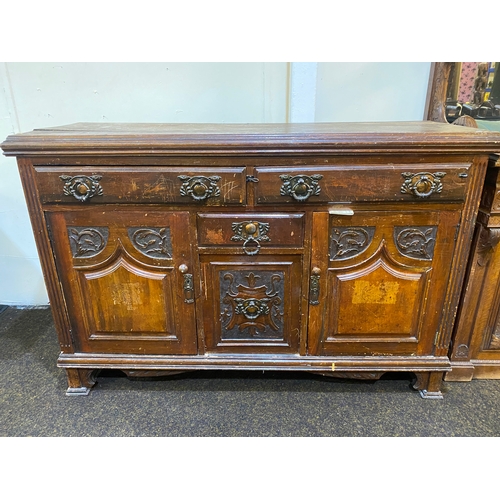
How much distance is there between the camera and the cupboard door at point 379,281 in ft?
3.97

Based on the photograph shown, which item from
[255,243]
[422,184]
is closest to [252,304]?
[255,243]

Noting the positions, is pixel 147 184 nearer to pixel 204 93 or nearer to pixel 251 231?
pixel 251 231

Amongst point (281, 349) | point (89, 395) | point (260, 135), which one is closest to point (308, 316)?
point (281, 349)

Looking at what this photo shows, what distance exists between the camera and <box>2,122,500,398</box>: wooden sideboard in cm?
114

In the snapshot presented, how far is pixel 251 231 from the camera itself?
1210 mm

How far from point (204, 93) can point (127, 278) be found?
0.99 metres

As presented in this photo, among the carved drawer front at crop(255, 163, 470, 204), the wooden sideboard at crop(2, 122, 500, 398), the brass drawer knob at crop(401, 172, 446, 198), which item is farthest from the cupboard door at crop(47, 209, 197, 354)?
the brass drawer knob at crop(401, 172, 446, 198)

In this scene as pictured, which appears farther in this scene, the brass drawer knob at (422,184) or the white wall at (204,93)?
the white wall at (204,93)

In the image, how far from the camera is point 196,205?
1.20 metres

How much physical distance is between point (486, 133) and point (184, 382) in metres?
1.43

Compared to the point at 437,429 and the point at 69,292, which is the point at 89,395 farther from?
the point at 437,429

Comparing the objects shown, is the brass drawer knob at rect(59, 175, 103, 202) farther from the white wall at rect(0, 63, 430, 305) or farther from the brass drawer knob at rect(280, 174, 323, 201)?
the white wall at rect(0, 63, 430, 305)

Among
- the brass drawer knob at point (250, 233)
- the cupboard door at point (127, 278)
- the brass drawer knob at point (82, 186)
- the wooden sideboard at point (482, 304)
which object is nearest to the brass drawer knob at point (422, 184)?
the wooden sideboard at point (482, 304)

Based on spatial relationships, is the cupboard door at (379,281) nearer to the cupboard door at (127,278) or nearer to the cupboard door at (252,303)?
the cupboard door at (252,303)
